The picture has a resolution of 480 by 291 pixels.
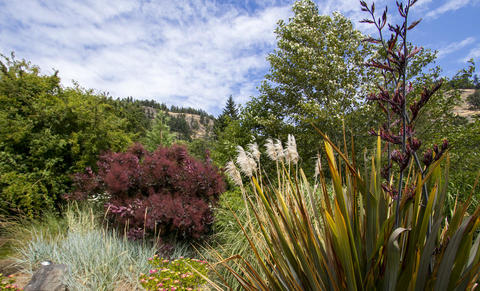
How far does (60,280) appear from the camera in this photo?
3.12m

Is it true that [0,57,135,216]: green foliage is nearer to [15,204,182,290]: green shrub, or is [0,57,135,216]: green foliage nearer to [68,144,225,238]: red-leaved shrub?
[15,204,182,290]: green shrub

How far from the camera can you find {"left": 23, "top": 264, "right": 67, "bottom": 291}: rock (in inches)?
118

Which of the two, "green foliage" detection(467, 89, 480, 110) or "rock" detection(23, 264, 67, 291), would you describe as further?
"green foliage" detection(467, 89, 480, 110)

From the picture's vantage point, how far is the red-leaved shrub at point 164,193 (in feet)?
13.5

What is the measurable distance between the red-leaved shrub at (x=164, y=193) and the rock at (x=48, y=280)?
1110 mm

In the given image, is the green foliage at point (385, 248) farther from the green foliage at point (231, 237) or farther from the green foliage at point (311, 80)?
the green foliage at point (311, 80)

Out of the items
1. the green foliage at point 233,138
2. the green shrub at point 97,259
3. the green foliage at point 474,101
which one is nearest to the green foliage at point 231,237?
the green shrub at point 97,259

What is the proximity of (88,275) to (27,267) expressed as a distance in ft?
5.91

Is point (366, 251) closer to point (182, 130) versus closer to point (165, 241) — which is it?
point (165, 241)

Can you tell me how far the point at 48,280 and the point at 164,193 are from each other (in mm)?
2047

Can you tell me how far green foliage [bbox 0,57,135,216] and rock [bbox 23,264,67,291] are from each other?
415cm

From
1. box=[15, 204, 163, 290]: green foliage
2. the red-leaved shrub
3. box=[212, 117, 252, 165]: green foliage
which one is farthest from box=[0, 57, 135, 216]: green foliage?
box=[212, 117, 252, 165]: green foliage

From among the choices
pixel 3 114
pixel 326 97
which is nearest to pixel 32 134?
pixel 3 114

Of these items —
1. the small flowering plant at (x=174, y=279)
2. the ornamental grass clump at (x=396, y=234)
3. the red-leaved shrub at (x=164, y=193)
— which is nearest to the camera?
the ornamental grass clump at (x=396, y=234)
